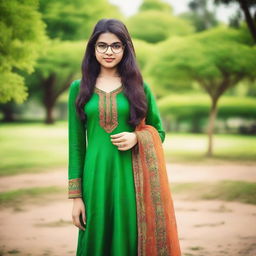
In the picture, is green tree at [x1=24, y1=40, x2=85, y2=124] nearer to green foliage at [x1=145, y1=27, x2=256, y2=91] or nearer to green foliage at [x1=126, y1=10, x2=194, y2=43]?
green foliage at [x1=126, y1=10, x2=194, y2=43]

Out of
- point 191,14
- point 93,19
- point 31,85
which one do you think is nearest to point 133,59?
point 93,19

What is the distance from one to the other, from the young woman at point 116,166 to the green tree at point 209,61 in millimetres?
7603

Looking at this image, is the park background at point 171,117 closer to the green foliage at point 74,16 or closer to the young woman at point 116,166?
the green foliage at point 74,16

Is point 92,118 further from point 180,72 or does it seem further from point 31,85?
point 31,85

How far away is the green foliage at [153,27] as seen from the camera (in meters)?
20.5

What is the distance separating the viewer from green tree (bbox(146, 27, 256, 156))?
357 inches

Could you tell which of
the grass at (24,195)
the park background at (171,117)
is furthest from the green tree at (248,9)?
the grass at (24,195)

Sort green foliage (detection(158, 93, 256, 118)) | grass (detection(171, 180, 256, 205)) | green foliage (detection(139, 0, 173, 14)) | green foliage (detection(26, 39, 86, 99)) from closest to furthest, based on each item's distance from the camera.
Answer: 1. grass (detection(171, 180, 256, 205))
2. green foliage (detection(26, 39, 86, 99))
3. green foliage (detection(158, 93, 256, 118))
4. green foliage (detection(139, 0, 173, 14))

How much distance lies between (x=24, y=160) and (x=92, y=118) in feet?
26.5

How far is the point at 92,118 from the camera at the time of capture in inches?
69.6

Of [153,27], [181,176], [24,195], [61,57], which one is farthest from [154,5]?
[24,195]

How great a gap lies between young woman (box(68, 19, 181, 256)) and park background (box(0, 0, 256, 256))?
1674mm

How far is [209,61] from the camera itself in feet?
30.0

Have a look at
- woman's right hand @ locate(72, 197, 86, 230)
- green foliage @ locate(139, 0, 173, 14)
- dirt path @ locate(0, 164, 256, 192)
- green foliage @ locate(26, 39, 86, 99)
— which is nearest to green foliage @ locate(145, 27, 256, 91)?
dirt path @ locate(0, 164, 256, 192)
